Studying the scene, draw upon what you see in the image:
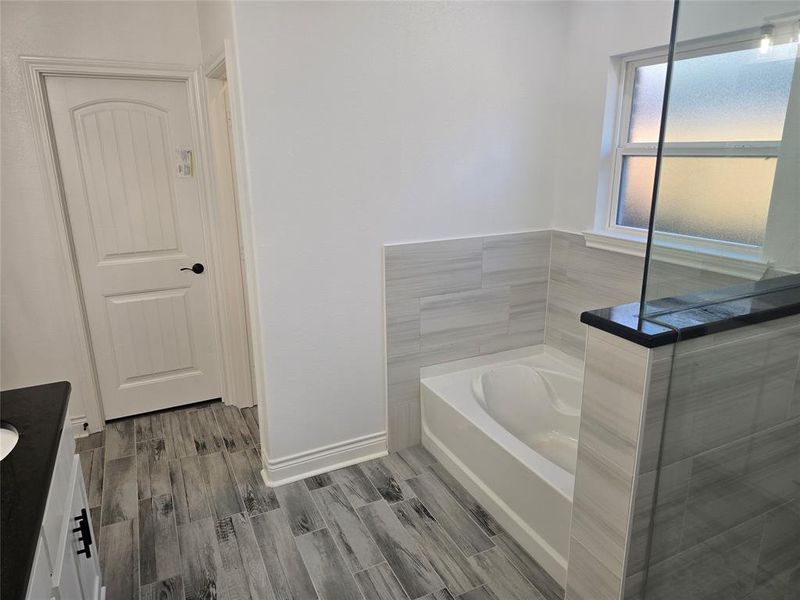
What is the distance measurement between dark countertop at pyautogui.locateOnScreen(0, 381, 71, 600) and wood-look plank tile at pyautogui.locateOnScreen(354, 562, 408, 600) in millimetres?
1218

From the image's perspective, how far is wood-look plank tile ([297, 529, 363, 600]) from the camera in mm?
1943

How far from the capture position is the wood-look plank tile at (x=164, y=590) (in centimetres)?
191

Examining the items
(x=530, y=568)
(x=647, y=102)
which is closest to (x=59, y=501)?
(x=530, y=568)

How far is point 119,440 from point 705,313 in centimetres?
303

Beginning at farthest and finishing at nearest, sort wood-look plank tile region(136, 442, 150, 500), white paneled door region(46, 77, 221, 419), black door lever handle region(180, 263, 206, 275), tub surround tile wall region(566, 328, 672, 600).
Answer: black door lever handle region(180, 263, 206, 275)
white paneled door region(46, 77, 221, 419)
wood-look plank tile region(136, 442, 150, 500)
tub surround tile wall region(566, 328, 672, 600)

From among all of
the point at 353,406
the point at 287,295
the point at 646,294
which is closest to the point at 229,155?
the point at 287,295

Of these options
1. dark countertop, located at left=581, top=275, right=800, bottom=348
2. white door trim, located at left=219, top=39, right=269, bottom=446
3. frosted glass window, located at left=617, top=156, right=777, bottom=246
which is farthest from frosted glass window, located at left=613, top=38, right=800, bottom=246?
white door trim, located at left=219, top=39, right=269, bottom=446

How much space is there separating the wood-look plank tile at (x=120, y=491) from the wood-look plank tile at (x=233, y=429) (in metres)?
0.49

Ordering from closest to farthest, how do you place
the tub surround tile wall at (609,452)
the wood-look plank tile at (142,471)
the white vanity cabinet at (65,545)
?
the white vanity cabinet at (65,545) → the tub surround tile wall at (609,452) → the wood-look plank tile at (142,471)

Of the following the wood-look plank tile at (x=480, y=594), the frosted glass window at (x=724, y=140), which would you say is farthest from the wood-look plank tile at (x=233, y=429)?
the frosted glass window at (x=724, y=140)

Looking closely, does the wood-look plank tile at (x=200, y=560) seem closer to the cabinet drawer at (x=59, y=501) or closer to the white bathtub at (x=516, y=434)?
the cabinet drawer at (x=59, y=501)

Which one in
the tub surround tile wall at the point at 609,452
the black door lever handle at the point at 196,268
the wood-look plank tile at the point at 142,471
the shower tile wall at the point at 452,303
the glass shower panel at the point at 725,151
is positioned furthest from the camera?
the black door lever handle at the point at 196,268

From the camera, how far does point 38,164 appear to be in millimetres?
2654

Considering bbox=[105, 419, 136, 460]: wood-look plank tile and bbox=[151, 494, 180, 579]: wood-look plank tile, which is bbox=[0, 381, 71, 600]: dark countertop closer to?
bbox=[151, 494, 180, 579]: wood-look plank tile
